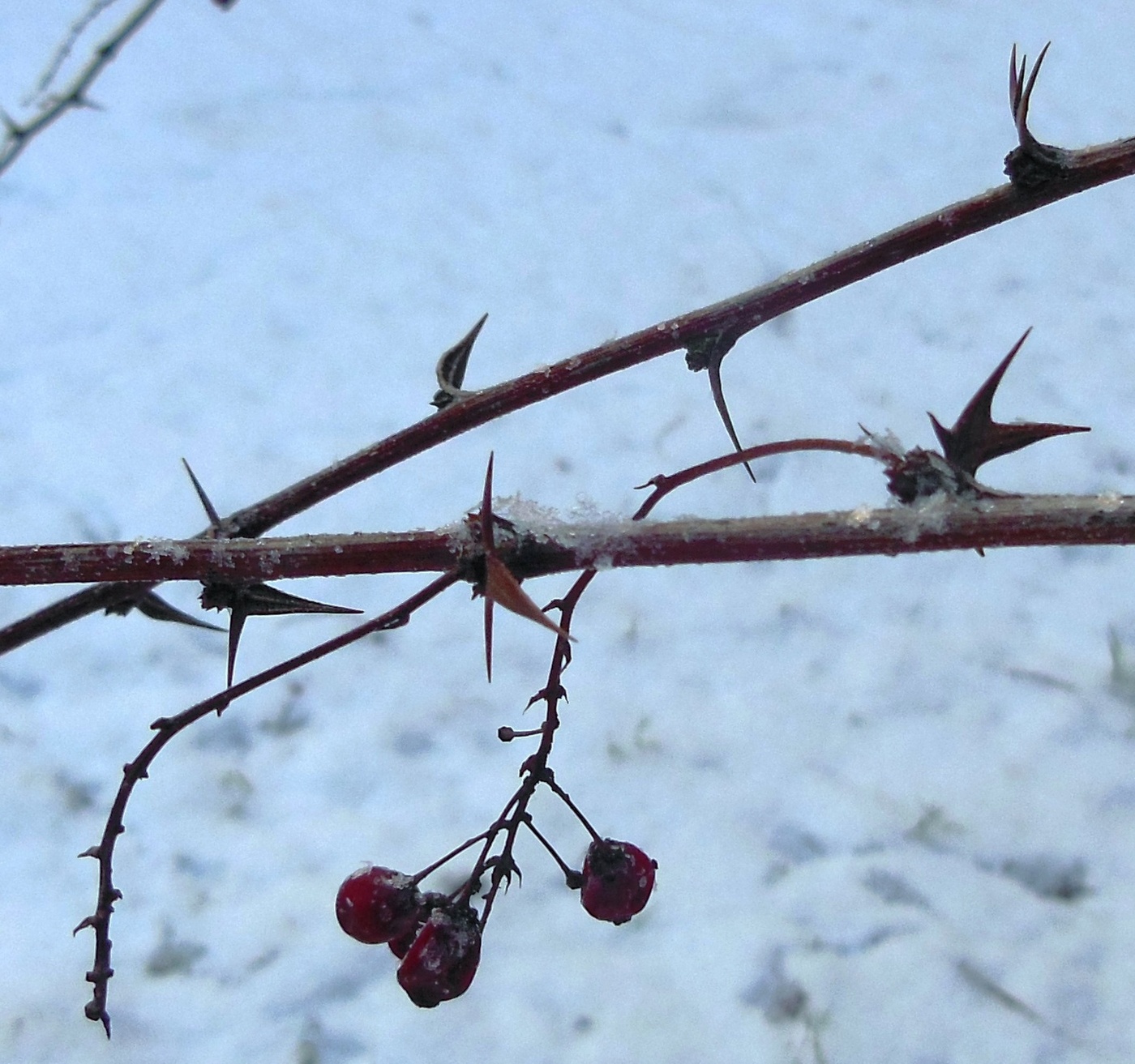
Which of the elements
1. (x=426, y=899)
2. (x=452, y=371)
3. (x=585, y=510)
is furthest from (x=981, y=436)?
(x=426, y=899)

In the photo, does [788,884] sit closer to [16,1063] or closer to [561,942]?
[561,942]

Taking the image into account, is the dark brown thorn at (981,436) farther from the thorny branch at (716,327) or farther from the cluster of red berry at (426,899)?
the cluster of red berry at (426,899)

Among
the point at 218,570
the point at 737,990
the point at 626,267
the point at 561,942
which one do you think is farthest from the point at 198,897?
the point at 626,267

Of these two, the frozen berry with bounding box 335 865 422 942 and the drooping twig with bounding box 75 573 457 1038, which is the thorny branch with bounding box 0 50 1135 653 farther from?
the frozen berry with bounding box 335 865 422 942

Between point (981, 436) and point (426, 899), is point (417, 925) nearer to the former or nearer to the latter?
point (426, 899)

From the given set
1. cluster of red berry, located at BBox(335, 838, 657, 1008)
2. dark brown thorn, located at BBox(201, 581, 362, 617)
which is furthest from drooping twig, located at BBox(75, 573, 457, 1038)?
cluster of red berry, located at BBox(335, 838, 657, 1008)

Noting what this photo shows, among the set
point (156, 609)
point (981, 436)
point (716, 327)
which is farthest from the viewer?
point (156, 609)
